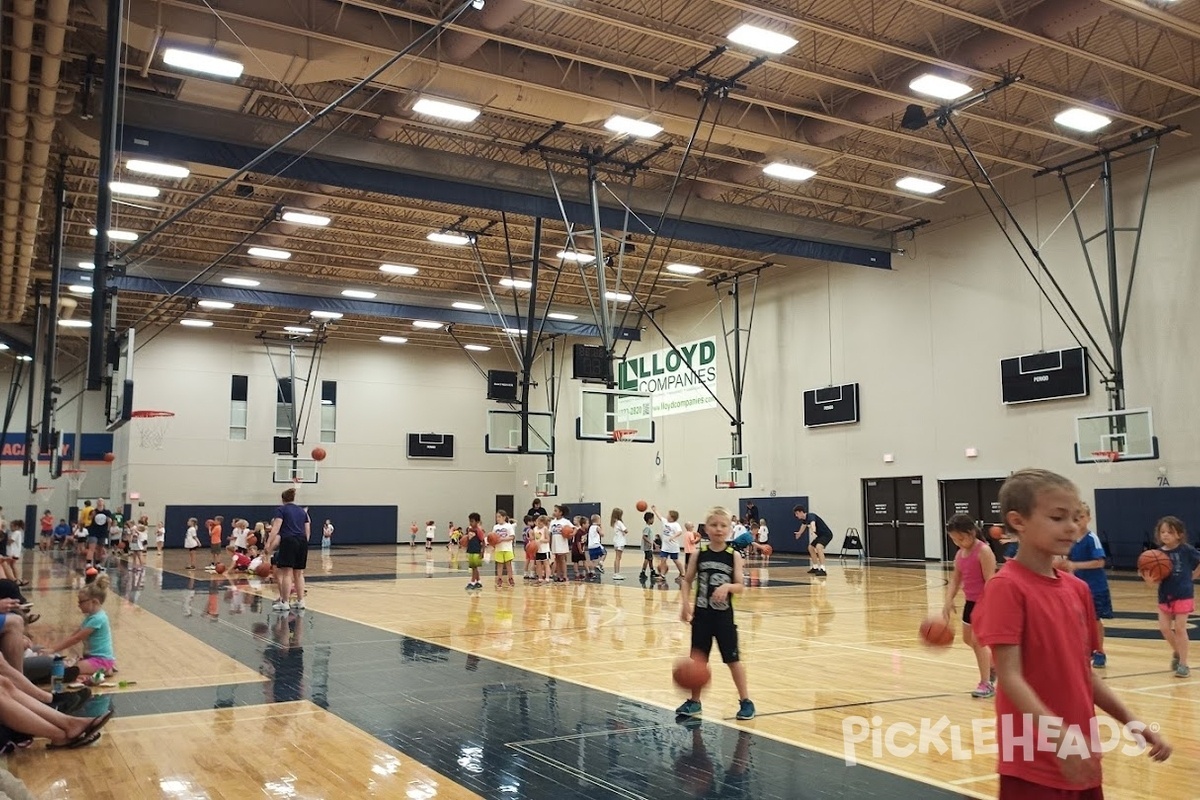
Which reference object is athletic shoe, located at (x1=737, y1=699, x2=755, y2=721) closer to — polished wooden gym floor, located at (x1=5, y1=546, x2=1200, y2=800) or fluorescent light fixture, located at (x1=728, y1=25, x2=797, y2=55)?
polished wooden gym floor, located at (x1=5, y1=546, x2=1200, y2=800)

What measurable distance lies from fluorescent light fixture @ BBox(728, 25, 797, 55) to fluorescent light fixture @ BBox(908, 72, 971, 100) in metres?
2.82

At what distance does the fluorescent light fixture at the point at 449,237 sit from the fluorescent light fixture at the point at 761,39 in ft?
39.6

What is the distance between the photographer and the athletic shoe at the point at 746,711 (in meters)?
6.59

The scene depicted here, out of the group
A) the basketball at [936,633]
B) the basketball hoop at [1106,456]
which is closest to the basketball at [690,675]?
the basketball at [936,633]

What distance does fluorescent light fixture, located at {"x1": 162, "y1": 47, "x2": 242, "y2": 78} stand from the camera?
546 inches

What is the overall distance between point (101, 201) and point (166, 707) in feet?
23.6

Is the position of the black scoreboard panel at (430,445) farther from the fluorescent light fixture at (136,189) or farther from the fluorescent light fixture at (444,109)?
the fluorescent light fixture at (444,109)

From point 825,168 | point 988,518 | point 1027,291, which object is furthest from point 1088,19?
point 988,518

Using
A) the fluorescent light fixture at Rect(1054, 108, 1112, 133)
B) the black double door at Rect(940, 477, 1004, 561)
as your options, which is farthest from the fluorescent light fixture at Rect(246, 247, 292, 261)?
the fluorescent light fixture at Rect(1054, 108, 1112, 133)

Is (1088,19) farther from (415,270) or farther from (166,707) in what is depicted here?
(415,270)

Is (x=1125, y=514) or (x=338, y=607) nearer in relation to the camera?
(x=338, y=607)

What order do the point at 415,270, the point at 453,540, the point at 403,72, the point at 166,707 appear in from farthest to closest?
the point at 453,540 → the point at 415,270 → the point at 403,72 → the point at 166,707

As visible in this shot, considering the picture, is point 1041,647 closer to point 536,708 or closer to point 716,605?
point 716,605

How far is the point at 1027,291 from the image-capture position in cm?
2239
